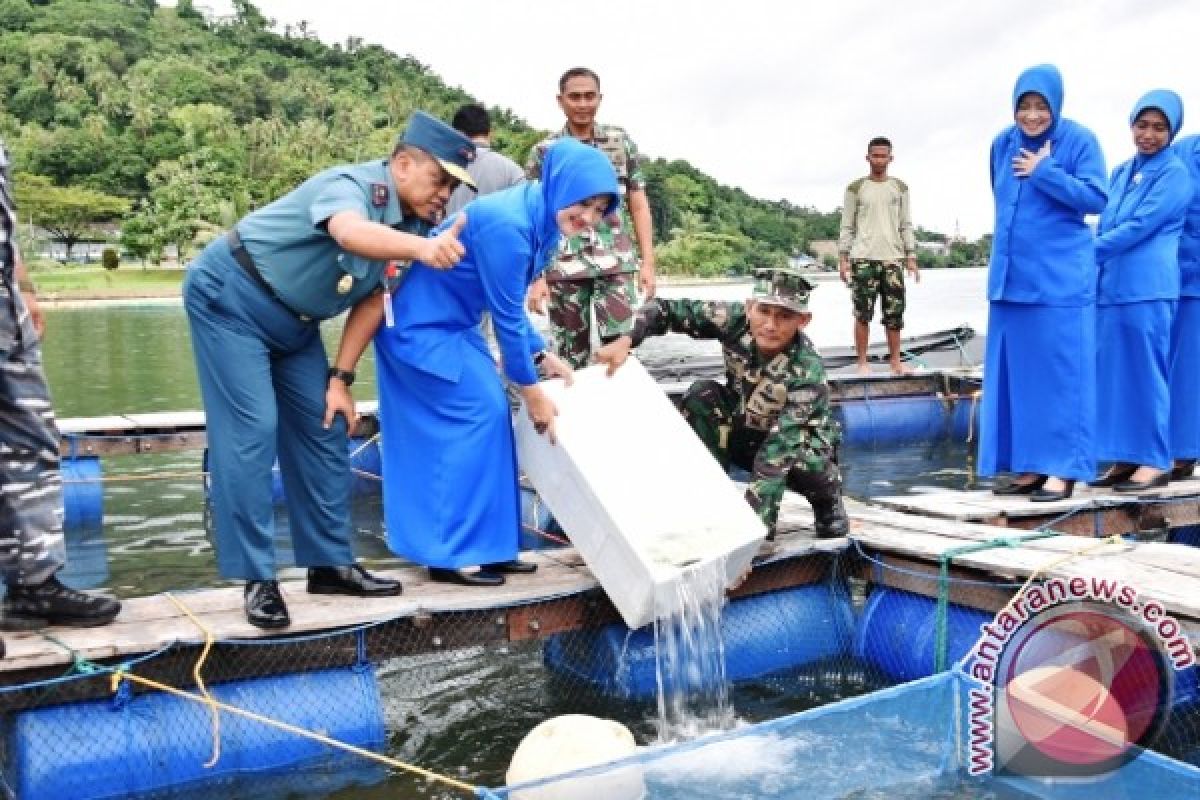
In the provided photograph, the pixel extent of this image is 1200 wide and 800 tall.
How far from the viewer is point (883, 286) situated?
35.1 ft

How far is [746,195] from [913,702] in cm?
11223

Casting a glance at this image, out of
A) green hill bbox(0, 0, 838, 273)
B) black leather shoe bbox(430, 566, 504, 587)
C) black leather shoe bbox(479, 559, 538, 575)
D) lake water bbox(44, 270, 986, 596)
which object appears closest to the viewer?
black leather shoe bbox(430, 566, 504, 587)

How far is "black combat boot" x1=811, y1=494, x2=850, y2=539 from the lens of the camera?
532cm

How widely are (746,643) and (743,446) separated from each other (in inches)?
34.3

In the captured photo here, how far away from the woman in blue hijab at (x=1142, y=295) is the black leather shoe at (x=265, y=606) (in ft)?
14.8

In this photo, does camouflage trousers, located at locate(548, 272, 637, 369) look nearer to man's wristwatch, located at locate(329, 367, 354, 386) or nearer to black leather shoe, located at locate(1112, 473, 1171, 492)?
man's wristwatch, located at locate(329, 367, 354, 386)

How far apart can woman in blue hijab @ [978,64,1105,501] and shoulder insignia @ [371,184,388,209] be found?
3384 mm

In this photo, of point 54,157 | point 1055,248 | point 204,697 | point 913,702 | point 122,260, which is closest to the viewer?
point 913,702

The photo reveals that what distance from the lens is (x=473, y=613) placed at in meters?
4.39

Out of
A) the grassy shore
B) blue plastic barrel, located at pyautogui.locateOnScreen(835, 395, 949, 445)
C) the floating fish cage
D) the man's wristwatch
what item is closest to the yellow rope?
the floating fish cage

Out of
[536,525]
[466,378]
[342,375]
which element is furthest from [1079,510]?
[342,375]

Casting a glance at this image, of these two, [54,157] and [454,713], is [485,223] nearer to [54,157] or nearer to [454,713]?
[454,713]

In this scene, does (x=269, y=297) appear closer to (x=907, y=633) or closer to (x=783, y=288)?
(x=783, y=288)

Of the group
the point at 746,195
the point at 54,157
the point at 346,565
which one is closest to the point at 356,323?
the point at 346,565
